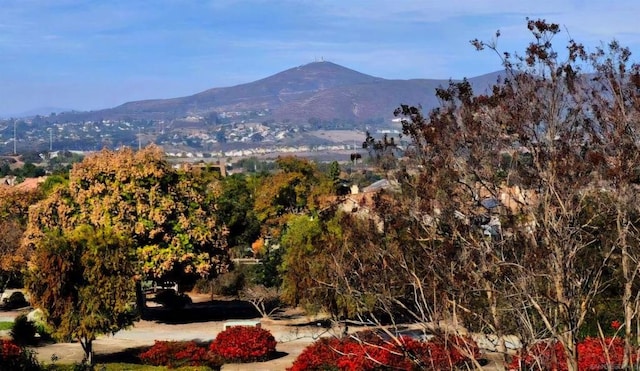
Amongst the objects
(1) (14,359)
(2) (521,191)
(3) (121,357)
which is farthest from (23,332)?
(2) (521,191)

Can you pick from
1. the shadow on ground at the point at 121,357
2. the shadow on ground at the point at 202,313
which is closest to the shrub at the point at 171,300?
the shadow on ground at the point at 202,313

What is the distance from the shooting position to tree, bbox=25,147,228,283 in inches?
1008

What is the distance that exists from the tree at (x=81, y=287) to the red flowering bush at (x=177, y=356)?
0.90 m

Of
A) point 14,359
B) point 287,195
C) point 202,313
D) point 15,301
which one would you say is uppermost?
point 14,359

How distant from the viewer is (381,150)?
14.7 meters

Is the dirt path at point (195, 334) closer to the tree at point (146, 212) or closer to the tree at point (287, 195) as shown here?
the tree at point (146, 212)

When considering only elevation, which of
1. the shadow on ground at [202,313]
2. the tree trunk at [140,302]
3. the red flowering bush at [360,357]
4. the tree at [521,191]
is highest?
the tree at [521,191]

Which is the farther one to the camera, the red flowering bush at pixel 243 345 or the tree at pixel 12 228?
the tree at pixel 12 228

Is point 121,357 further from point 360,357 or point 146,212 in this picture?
point 360,357

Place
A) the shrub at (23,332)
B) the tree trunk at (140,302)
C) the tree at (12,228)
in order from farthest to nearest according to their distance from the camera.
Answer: the tree at (12,228) → the tree trunk at (140,302) → the shrub at (23,332)

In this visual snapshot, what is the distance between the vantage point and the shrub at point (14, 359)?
55.7 ft

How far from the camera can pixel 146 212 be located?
A: 25.8 m

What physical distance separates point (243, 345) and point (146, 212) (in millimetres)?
6648

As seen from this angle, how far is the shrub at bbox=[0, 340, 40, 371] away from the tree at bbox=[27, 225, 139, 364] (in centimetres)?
141
